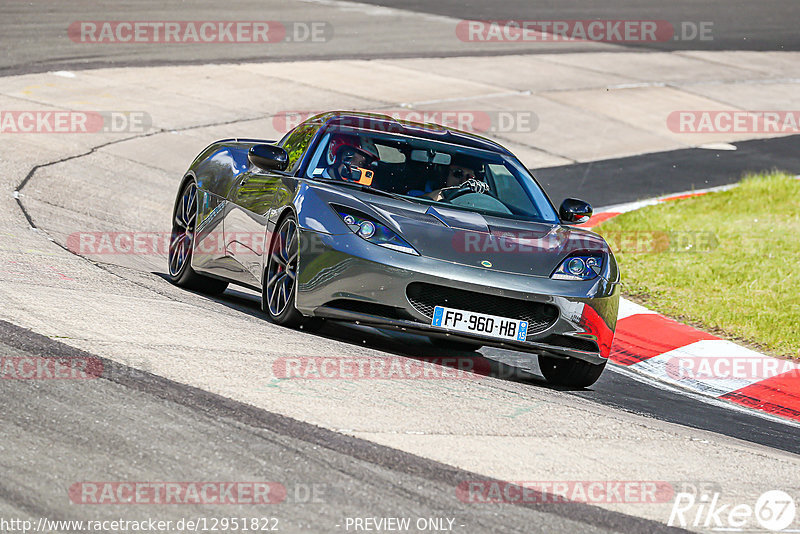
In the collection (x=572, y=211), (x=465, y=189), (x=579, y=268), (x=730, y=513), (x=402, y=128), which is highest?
(x=402, y=128)

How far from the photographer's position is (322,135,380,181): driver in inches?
316

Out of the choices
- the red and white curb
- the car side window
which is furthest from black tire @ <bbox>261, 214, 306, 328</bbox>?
the red and white curb

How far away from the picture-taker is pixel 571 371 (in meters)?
7.77

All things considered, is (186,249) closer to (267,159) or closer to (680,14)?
(267,159)

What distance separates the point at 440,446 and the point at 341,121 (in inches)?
158

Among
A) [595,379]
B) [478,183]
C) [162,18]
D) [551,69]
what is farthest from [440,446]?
[162,18]

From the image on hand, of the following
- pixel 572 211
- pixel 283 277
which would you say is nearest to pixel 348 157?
pixel 283 277

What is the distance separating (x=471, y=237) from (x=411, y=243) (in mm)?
407

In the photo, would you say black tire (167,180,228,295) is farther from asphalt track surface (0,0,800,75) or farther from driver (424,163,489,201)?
asphalt track surface (0,0,800,75)

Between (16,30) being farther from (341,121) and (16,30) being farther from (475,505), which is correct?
(475,505)

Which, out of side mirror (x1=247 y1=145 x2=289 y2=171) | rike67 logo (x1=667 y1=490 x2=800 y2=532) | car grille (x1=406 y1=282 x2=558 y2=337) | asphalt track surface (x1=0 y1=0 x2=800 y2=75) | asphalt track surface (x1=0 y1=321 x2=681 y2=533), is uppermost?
asphalt track surface (x1=0 y1=0 x2=800 y2=75)

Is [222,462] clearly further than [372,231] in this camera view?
No

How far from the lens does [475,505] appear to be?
4520 mm

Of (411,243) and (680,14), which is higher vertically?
(680,14)
